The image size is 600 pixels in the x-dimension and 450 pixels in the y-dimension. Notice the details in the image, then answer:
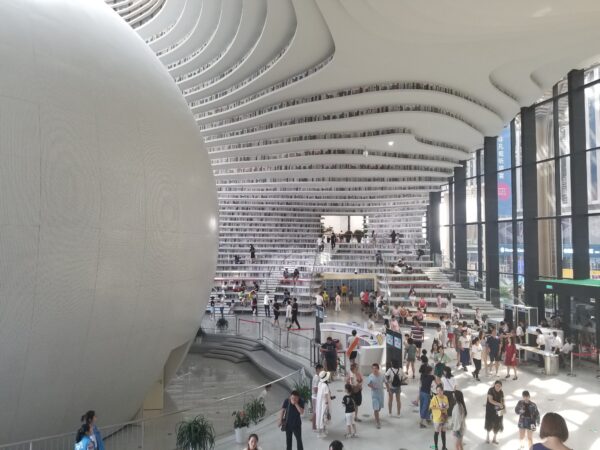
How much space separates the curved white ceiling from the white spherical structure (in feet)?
23.3

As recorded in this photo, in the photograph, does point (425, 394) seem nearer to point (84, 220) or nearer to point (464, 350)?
point (464, 350)

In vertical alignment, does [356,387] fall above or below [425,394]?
above

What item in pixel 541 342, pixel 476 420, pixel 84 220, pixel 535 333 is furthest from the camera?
pixel 535 333

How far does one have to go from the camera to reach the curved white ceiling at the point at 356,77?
12656mm

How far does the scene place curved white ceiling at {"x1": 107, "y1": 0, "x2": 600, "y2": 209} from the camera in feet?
41.5

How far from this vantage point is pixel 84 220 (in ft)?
18.2

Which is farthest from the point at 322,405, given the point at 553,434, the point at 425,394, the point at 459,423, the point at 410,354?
the point at 553,434

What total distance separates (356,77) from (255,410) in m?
12.4

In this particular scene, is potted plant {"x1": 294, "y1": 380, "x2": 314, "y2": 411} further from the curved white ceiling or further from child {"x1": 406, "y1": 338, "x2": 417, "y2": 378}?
the curved white ceiling

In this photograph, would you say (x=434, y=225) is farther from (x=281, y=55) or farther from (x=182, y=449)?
(x=182, y=449)

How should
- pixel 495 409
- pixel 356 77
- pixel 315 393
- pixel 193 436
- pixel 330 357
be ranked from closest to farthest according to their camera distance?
pixel 193 436
pixel 495 409
pixel 315 393
pixel 330 357
pixel 356 77

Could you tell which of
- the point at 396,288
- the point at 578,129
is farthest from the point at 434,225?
the point at 578,129

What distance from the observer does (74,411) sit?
20.1 feet

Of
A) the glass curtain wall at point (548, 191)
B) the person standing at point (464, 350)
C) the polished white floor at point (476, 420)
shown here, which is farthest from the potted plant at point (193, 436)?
the glass curtain wall at point (548, 191)
